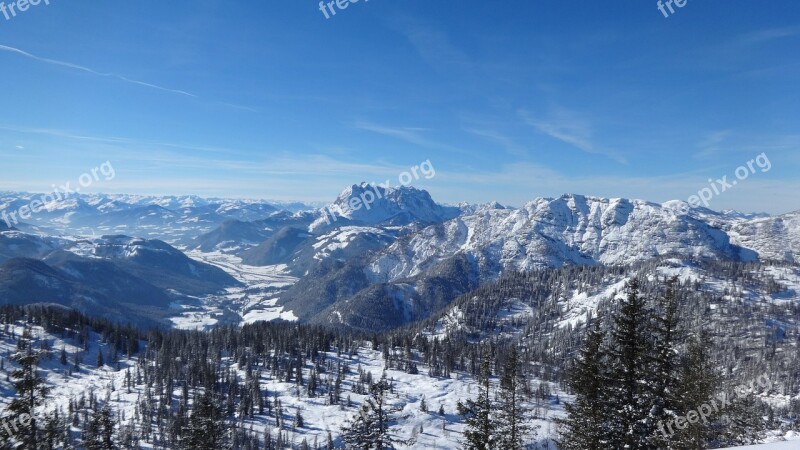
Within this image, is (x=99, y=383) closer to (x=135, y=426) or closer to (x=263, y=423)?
(x=135, y=426)

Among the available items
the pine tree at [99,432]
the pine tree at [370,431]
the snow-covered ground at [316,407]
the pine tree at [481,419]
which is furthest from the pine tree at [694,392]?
the snow-covered ground at [316,407]

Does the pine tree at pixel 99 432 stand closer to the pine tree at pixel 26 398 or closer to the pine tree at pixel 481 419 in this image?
the pine tree at pixel 26 398

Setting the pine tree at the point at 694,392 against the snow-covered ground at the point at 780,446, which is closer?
the snow-covered ground at the point at 780,446

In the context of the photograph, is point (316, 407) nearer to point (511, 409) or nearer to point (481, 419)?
point (511, 409)

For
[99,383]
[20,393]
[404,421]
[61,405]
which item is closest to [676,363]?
[20,393]

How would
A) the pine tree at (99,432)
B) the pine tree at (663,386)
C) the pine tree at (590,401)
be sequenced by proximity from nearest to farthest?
the pine tree at (663,386) → the pine tree at (590,401) → the pine tree at (99,432)
